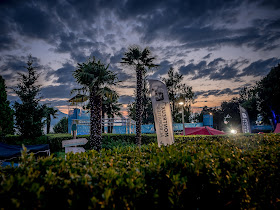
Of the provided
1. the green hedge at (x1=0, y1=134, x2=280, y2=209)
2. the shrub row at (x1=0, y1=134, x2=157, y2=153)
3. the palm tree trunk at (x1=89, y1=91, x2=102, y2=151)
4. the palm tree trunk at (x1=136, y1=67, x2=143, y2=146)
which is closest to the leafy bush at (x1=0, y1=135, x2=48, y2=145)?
the shrub row at (x1=0, y1=134, x2=157, y2=153)

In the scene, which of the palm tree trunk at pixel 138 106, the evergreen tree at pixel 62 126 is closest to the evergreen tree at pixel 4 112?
the evergreen tree at pixel 62 126

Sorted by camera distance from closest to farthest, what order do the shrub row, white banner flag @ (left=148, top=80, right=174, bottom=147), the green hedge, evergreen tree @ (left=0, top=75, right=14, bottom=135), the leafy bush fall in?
the green hedge, white banner flag @ (left=148, top=80, right=174, bottom=147), the shrub row, the leafy bush, evergreen tree @ (left=0, top=75, right=14, bottom=135)

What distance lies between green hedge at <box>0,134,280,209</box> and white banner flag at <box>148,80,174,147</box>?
5.01 metres

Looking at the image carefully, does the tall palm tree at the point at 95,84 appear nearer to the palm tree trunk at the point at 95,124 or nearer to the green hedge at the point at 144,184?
the palm tree trunk at the point at 95,124

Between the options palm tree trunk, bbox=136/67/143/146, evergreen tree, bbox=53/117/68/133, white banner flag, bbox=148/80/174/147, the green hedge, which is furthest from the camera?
evergreen tree, bbox=53/117/68/133

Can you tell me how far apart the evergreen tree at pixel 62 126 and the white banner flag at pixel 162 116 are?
28315 millimetres

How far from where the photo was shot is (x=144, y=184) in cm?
202

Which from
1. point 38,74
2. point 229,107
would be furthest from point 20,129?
point 229,107

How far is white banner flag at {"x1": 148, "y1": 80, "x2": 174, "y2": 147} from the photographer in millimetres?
8156

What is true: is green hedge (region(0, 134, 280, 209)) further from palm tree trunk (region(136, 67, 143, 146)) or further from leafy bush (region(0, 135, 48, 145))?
leafy bush (region(0, 135, 48, 145))

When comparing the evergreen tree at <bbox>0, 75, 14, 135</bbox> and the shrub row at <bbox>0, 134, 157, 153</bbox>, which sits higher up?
the evergreen tree at <bbox>0, 75, 14, 135</bbox>

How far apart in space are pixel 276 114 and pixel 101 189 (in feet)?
141

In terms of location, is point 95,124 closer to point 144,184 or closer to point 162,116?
point 162,116

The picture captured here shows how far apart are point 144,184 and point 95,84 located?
12997 mm
